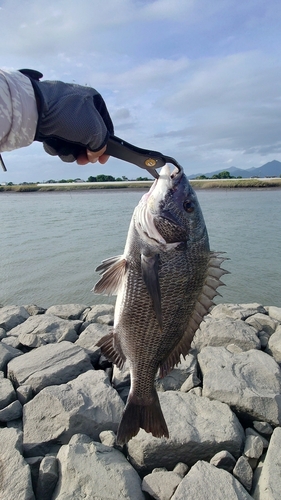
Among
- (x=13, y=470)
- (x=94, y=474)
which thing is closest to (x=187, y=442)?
(x=94, y=474)

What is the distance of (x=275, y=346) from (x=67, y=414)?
298cm

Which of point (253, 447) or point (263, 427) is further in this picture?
point (263, 427)

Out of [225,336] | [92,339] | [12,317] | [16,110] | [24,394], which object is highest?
[16,110]

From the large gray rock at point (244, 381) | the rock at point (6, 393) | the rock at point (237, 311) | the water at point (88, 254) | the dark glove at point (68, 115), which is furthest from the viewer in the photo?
the water at point (88, 254)

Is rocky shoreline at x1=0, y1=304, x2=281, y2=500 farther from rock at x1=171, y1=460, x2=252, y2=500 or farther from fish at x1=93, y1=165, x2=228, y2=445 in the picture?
fish at x1=93, y1=165, x2=228, y2=445

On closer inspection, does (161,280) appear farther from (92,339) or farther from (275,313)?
(275,313)

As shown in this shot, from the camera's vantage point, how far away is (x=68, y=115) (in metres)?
2.21

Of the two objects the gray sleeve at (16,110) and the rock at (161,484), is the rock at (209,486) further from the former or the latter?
the gray sleeve at (16,110)

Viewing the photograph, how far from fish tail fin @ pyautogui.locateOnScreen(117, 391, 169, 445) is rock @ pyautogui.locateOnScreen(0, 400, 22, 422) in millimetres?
1566

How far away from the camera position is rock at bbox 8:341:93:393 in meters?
4.53

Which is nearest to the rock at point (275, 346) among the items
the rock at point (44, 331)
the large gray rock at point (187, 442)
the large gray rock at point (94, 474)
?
the large gray rock at point (187, 442)

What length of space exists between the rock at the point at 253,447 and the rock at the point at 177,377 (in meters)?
0.94

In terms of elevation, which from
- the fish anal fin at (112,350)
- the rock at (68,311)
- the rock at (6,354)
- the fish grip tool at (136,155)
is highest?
the fish grip tool at (136,155)

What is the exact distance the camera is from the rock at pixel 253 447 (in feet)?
11.5
